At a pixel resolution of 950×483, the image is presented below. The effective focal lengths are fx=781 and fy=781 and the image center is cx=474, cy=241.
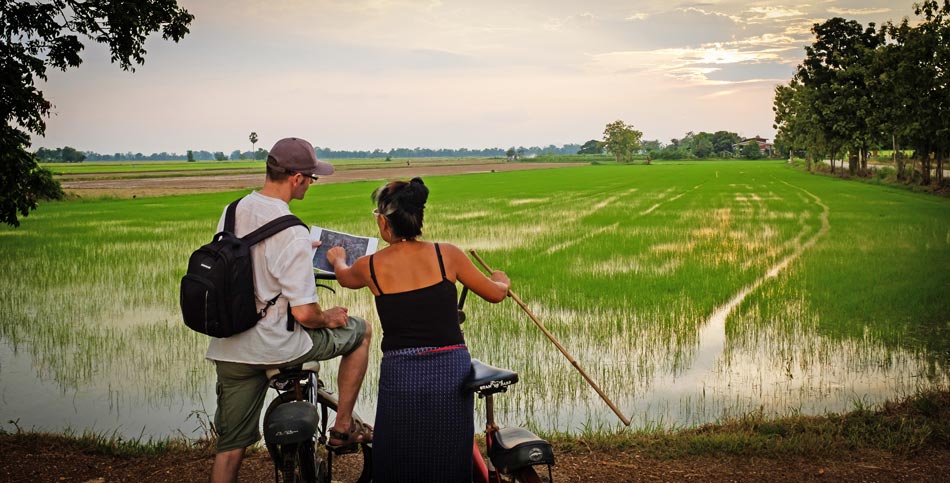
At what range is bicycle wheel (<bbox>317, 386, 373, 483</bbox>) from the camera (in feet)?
13.2

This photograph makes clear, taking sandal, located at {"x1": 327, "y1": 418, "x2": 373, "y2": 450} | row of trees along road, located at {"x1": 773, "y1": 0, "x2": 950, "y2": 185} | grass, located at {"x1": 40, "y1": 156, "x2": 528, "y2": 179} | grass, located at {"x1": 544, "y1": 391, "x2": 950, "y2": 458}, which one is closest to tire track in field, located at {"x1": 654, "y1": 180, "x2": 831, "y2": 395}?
grass, located at {"x1": 544, "y1": 391, "x2": 950, "y2": 458}

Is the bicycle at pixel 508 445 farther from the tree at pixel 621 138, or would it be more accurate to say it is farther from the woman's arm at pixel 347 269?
the tree at pixel 621 138

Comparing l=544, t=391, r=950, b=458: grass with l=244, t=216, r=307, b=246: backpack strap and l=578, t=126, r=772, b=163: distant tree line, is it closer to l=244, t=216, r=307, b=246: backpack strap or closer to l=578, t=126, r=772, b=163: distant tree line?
l=244, t=216, r=307, b=246: backpack strap

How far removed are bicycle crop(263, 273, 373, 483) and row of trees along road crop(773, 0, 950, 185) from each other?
3543 cm

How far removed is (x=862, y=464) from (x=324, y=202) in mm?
32899

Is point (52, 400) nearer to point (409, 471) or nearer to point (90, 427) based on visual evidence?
point (90, 427)

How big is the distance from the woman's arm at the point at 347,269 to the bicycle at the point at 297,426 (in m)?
0.13

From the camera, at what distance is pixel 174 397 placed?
24.4 ft

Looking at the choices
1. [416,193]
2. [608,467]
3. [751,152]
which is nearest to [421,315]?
[416,193]

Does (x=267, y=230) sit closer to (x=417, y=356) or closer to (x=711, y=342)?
(x=417, y=356)

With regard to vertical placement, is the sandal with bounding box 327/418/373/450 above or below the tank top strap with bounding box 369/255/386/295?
below

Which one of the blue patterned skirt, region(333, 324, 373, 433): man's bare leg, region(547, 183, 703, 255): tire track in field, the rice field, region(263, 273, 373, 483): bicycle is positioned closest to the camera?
the blue patterned skirt

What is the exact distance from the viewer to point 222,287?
337 centimetres

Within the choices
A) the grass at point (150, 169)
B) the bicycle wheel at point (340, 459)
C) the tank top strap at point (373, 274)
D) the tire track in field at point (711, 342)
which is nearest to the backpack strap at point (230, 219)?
the tank top strap at point (373, 274)
